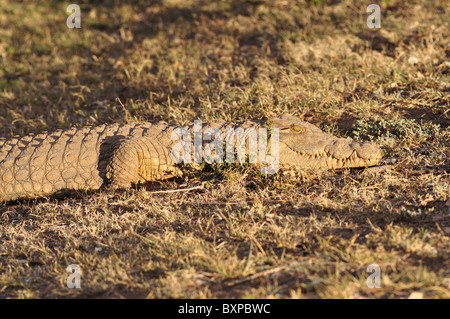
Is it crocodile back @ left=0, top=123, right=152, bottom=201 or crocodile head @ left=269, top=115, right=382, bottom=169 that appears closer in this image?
crocodile head @ left=269, top=115, right=382, bottom=169

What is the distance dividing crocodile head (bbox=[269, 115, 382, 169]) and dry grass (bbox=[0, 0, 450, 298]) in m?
0.14

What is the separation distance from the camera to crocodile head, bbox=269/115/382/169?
466 centimetres

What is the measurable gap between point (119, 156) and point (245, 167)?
135cm

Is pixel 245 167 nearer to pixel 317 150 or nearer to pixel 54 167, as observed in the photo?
pixel 317 150

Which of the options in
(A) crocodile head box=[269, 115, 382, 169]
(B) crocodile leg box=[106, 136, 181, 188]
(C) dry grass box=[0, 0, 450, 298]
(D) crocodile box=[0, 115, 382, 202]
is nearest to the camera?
(C) dry grass box=[0, 0, 450, 298]

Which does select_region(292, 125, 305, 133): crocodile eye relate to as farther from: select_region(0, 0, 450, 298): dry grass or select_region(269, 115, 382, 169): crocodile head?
select_region(0, 0, 450, 298): dry grass

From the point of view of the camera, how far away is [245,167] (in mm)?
4906

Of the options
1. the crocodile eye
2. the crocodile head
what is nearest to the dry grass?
the crocodile head

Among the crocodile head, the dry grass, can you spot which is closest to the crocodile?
the crocodile head

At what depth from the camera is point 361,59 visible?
683 cm

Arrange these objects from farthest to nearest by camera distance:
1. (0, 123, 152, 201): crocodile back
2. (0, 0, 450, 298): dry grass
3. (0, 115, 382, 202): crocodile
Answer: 1. (0, 123, 152, 201): crocodile back
2. (0, 115, 382, 202): crocodile
3. (0, 0, 450, 298): dry grass

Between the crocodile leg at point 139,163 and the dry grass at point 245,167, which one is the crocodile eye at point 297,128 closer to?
the dry grass at point 245,167

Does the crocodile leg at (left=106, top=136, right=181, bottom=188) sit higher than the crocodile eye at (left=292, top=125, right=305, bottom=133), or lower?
lower
